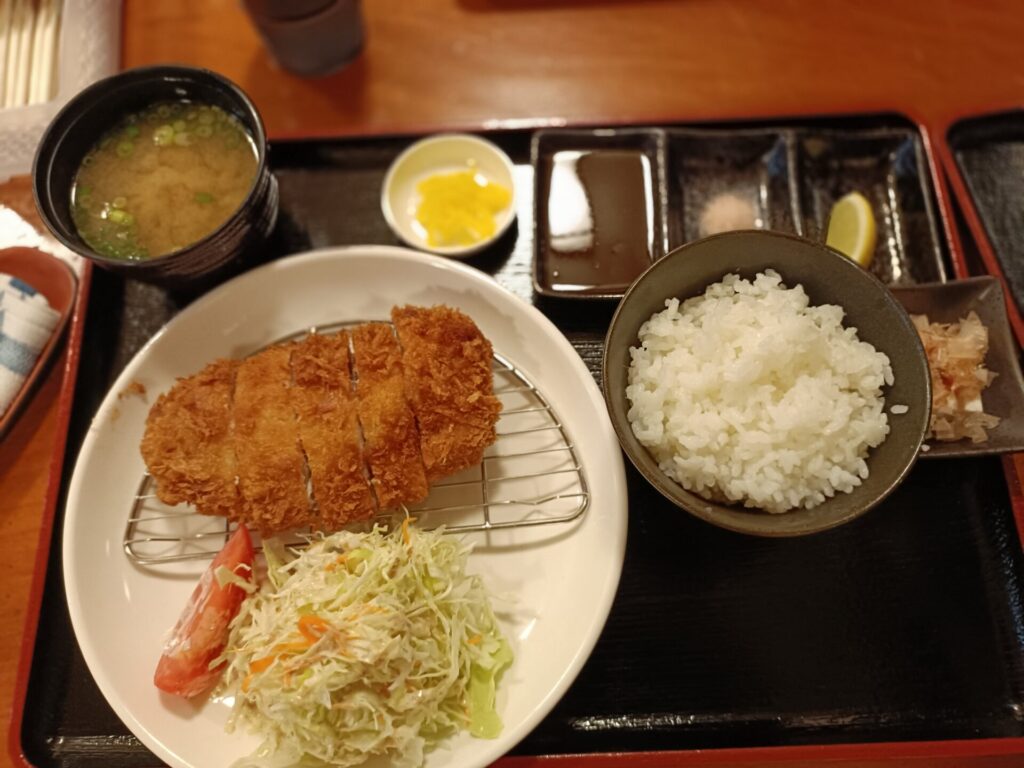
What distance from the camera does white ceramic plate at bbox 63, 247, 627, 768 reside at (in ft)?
6.21

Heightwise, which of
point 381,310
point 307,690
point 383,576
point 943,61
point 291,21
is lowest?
point 307,690

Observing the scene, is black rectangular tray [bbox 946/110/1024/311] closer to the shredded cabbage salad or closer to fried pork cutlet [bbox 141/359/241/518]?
the shredded cabbage salad

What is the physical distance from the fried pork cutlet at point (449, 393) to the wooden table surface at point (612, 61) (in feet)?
3.47

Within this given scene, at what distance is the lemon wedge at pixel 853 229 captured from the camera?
7.72 ft

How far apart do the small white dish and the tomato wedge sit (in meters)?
1.23

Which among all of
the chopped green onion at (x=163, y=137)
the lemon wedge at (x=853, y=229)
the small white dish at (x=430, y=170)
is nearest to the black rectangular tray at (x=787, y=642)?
the lemon wedge at (x=853, y=229)

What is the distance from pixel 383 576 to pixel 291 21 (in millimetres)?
2197

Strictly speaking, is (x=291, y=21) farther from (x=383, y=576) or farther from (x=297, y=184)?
(x=383, y=576)

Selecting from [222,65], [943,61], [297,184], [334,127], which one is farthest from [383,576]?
[943,61]

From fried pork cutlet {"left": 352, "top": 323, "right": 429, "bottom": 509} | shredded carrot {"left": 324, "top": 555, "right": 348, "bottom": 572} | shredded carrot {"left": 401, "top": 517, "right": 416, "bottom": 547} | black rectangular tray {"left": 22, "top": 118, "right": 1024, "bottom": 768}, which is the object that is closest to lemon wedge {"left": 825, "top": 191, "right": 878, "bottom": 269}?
black rectangular tray {"left": 22, "top": 118, "right": 1024, "bottom": 768}

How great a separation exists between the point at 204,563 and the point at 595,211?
179 cm

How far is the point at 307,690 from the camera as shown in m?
1.73

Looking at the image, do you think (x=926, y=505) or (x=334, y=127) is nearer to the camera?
(x=926, y=505)

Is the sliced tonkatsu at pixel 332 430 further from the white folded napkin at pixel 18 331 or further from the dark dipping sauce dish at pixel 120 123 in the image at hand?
the white folded napkin at pixel 18 331
